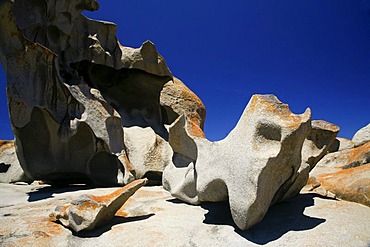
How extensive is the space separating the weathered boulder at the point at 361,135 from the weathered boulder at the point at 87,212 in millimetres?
8275

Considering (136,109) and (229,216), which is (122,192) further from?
(136,109)

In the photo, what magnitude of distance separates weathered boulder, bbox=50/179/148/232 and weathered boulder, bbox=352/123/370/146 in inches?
326

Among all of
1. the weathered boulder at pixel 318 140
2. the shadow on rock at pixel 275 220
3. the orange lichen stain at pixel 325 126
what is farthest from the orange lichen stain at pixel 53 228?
the orange lichen stain at pixel 325 126

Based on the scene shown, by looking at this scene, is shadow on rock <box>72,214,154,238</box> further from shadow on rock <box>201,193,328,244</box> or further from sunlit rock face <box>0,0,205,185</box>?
sunlit rock face <box>0,0,205,185</box>

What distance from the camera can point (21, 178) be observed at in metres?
8.81

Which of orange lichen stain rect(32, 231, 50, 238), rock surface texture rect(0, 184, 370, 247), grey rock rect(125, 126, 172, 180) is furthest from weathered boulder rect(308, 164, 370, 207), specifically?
grey rock rect(125, 126, 172, 180)

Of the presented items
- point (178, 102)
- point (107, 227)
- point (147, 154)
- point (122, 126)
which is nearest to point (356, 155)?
point (147, 154)

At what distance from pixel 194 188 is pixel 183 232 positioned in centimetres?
110

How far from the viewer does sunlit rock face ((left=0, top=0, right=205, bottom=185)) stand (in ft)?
20.3

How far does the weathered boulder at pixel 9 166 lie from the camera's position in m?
8.87

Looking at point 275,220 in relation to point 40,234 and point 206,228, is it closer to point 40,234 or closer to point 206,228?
point 206,228

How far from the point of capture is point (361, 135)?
9.33m

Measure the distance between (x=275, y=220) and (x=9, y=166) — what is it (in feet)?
30.9

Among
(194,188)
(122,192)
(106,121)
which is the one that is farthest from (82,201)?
(106,121)
